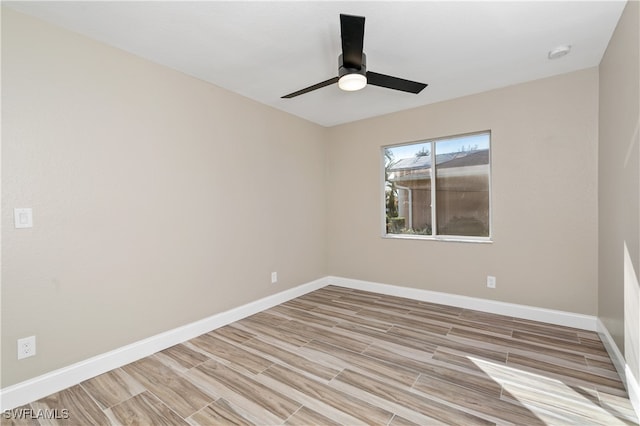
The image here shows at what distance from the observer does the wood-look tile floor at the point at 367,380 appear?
1760 millimetres

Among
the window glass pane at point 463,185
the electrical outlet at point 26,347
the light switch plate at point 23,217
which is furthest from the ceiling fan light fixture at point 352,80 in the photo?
the electrical outlet at point 26,347

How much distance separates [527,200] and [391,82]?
200 cm

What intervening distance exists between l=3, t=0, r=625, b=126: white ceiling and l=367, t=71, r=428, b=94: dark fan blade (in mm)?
290

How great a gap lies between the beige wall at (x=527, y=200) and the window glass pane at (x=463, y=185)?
5.9 inches

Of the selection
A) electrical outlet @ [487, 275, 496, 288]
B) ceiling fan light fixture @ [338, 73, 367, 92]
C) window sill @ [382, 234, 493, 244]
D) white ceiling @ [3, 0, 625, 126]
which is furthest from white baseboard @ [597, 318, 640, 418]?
ceiling fan light fixture @ [338, 73, 367, 92]

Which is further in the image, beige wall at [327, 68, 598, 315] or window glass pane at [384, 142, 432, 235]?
window glass pane at [384, 142, 432, 235]

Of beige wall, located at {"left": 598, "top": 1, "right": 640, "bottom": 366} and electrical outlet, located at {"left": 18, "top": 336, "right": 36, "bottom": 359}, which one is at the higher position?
beige wall, located at {"left": 598, "top": 1, "right": 640, "bottom": 366}

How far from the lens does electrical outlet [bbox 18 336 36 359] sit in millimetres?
1896

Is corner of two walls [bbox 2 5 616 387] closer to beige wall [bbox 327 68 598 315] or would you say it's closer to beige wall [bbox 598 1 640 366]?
beige wall [bbox 327 68 598 315]

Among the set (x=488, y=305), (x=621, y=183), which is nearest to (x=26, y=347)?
(x=488, y=305)

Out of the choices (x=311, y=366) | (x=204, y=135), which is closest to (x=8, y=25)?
(x=204, y=135)

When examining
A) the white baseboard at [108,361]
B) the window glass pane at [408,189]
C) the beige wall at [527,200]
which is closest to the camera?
the white baseboard at [108,361]

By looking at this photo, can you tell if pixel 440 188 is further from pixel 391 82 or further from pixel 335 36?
pixel 335 36

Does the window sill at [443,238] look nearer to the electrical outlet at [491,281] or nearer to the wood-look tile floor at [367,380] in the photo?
the electrical outlet at [491,281]
